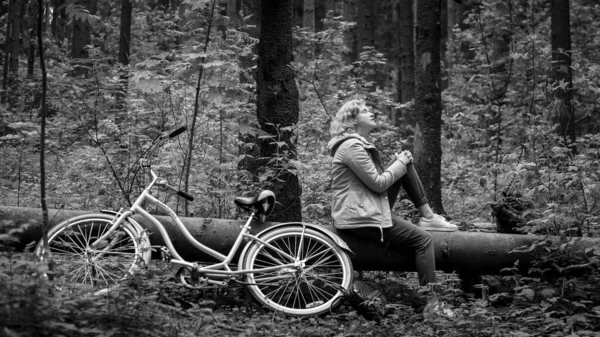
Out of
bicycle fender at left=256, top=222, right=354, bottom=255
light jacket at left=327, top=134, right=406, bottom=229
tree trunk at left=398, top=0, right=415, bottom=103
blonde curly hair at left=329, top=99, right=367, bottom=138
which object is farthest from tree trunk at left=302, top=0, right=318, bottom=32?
bicycle fender at left=256, top=222, right=354, bottom=255

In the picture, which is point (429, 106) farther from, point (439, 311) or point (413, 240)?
point (439, 311)

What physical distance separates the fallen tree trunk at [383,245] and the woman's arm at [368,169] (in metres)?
0.61

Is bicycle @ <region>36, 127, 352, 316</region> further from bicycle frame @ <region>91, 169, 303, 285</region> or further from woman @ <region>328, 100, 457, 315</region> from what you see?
woman @ <region>328, 100, 457, 315</region>

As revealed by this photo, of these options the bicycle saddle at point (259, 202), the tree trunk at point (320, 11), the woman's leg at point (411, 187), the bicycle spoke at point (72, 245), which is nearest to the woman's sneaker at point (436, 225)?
the woman's leg at point (411, 187)

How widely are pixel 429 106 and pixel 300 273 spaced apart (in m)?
4.15

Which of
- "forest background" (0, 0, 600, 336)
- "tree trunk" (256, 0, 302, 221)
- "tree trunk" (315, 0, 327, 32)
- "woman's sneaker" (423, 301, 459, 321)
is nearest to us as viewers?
"forest background" (0, 0, 600, 336)

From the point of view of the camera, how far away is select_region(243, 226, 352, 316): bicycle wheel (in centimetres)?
578

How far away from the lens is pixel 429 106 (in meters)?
9.12

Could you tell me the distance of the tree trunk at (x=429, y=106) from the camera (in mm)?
9047

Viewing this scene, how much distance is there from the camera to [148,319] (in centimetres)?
421

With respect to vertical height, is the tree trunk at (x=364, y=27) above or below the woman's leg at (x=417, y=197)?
above

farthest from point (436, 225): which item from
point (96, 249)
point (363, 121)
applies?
point (96, 249)

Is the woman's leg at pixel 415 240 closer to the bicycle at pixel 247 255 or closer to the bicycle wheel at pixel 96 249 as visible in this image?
the bicycle at pixel 247 255

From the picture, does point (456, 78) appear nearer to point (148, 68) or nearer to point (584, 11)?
point (584, 11)
